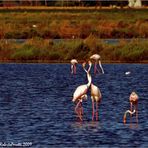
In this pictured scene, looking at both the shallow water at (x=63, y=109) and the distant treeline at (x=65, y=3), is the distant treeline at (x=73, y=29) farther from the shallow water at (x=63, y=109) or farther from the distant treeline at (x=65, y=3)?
the distant treeline at (x=65, y=3)

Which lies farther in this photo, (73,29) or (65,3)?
(65,3)

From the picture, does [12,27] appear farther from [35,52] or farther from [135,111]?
[135,111]

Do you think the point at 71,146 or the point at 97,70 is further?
the point at 97,70

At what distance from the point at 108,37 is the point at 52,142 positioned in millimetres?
43870

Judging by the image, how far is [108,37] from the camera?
67062 mm

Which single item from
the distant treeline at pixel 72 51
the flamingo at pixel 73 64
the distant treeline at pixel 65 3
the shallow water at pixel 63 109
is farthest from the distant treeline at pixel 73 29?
the distant treeline at pixel 65 3

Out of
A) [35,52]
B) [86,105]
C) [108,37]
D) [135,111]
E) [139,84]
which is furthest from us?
[108,37]

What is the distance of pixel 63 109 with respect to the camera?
30203mm

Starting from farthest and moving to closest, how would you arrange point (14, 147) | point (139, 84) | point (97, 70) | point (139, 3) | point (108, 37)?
point (139, 3)
point (108, 37)
point (97, 70)
point (139, 84)
point (14, 147)

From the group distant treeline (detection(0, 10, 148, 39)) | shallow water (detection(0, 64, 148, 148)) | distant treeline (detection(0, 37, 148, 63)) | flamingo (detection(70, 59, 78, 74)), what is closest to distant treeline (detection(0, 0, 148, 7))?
distant treeline (detection(0, 10, 148, 39))

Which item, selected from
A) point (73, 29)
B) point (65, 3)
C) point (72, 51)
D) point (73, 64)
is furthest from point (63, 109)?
point (65, 3)

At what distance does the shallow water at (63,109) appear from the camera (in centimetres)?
2403

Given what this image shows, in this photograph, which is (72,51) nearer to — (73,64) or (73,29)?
(73,64)

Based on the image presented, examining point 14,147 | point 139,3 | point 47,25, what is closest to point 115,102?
point 14,147
